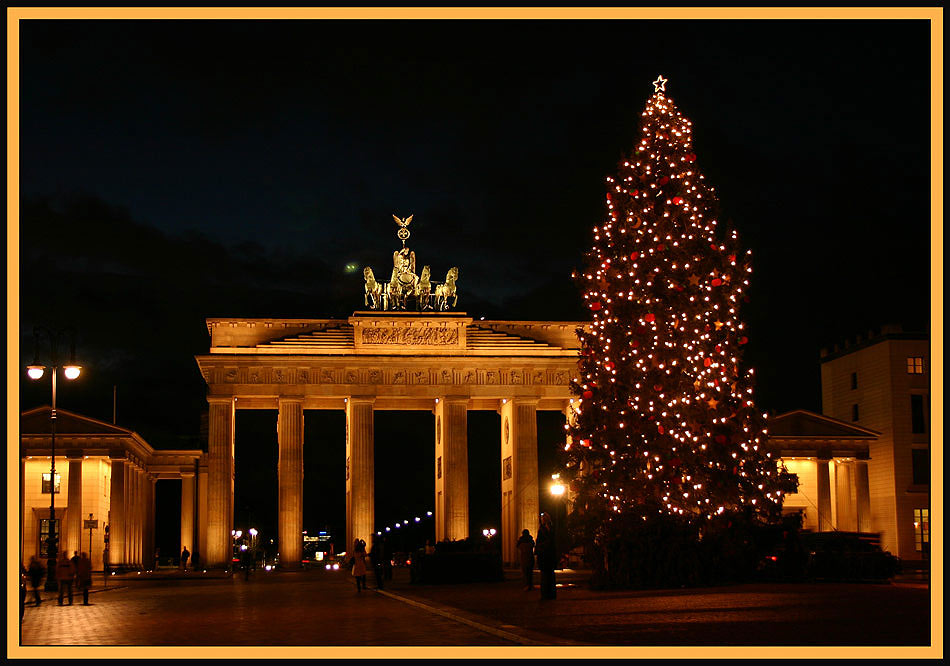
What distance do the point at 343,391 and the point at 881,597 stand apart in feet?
184

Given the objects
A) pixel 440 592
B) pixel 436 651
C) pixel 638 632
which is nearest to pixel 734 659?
pixel 436 651

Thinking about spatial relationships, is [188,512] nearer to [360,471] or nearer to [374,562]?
[360,471]

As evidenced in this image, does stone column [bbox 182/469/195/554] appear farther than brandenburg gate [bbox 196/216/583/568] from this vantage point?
Yes

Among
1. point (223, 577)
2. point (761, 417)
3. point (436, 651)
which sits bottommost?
point (223, 577)

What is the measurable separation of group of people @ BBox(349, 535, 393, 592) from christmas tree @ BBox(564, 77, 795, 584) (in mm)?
8731

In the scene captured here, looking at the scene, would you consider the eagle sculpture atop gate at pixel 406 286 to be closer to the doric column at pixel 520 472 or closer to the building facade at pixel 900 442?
the doric column at pixel 520 472

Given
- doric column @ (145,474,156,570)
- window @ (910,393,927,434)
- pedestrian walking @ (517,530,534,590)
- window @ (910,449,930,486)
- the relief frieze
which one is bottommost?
doric column @ (145,474,156,570)

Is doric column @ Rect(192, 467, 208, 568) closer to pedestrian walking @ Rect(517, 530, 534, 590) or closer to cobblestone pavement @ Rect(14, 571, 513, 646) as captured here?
cobblestone pavement @ Rect(14, 571, 513, 646)

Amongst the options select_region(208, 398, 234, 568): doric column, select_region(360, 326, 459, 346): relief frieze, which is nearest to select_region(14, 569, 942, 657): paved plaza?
select_region(208, 398, 234, 568): doric column

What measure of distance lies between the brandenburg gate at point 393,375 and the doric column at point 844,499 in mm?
17518

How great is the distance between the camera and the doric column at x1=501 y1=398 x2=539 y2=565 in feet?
262

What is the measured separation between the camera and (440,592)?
39.0m

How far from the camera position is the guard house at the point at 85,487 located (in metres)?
74.2

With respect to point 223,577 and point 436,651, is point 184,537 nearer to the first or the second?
point 223,577
